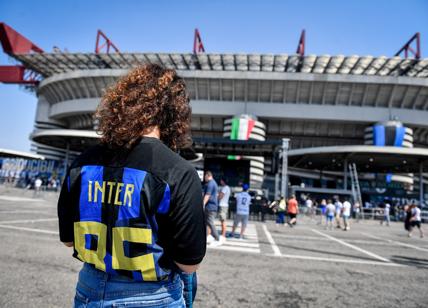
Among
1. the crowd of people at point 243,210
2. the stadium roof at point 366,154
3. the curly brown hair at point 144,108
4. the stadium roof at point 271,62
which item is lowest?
the crowd of people at point 243,210

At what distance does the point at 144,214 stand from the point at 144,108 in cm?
51

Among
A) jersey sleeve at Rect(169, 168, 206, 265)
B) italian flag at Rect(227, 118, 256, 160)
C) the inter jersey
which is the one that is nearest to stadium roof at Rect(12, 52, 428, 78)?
italian flag at Rect(227, 118, 256, 160)

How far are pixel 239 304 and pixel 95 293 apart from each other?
2.45m

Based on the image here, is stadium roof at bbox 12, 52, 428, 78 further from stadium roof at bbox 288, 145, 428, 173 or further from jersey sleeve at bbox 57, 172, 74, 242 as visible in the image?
jersey sleeve at bbox 57, 172, 74, 242

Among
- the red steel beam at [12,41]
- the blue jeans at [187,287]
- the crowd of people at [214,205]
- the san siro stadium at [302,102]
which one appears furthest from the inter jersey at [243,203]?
the red steel beam at [12,41]

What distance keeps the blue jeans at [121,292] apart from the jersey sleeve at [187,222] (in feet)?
0.53

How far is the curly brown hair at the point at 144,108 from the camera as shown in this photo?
52.2 inches

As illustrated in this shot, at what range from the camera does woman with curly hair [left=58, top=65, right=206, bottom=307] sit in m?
1.18

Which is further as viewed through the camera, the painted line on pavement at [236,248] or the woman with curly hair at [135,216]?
the painted line on pavement at [236,248]

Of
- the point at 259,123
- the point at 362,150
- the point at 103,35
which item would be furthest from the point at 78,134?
the point at 362,150

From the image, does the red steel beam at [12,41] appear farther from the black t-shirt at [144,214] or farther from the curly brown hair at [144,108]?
the black t-shirt at [144,214]

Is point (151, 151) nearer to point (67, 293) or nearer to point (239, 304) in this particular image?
point (239, 304)

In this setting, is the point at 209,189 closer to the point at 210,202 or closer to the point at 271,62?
the point at 210,202

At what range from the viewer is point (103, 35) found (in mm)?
44219
